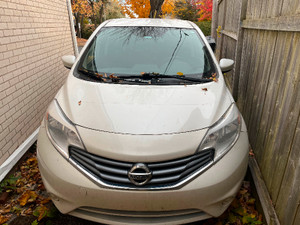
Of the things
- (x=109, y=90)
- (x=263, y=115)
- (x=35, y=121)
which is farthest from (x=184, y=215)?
(x=35, y=121)

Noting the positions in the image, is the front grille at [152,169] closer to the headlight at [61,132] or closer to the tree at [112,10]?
the headlight at [61,132]

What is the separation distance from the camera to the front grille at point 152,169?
5.92ft

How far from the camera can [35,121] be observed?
3.92 meters

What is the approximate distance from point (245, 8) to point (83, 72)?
9.68ft

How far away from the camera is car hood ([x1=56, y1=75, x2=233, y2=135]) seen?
6.42 ft

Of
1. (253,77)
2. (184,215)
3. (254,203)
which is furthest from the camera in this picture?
(253,77)

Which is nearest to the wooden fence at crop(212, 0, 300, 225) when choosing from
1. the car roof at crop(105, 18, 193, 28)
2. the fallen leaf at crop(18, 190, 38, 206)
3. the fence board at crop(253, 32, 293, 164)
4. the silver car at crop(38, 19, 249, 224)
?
the fence board at crop(253, 32, 293, 164)

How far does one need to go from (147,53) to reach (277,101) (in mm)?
1512

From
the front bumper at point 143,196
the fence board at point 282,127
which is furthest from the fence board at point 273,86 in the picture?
the front bumper at point 143,196

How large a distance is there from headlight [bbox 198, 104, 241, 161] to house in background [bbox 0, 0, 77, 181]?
2351mm

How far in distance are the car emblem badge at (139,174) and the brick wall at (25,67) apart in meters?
1.93

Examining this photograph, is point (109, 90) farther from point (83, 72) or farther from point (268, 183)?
point (268, 183)

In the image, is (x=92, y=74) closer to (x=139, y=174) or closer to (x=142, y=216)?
(x=139, y=174)

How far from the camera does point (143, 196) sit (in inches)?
70.1
